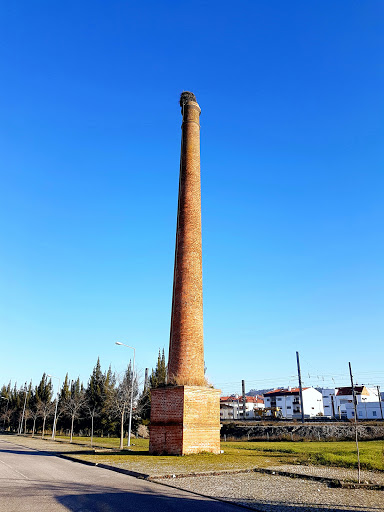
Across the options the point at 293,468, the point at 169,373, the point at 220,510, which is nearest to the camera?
the point at 220,510

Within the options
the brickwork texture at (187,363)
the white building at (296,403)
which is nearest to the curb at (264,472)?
the brickwork texture at (187,363)

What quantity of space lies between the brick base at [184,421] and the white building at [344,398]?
195 feet

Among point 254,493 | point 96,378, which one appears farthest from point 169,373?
point 96,378

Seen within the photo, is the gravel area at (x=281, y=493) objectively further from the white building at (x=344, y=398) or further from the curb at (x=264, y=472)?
the white building at (x=344, y=398)

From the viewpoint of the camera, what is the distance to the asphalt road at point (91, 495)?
27.1 feet

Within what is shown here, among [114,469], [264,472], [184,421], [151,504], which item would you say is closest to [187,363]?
[184,421]

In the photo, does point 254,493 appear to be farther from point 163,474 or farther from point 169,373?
point 169,373

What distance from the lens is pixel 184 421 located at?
18.2 m

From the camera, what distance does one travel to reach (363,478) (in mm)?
11750

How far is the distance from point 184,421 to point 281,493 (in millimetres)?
9013

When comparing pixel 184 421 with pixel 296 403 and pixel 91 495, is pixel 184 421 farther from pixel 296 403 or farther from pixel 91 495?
pixel 296 403

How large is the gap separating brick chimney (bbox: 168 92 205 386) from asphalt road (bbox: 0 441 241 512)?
722cm

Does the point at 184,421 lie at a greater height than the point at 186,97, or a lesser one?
lesser

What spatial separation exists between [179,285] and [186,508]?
13.8 meters
